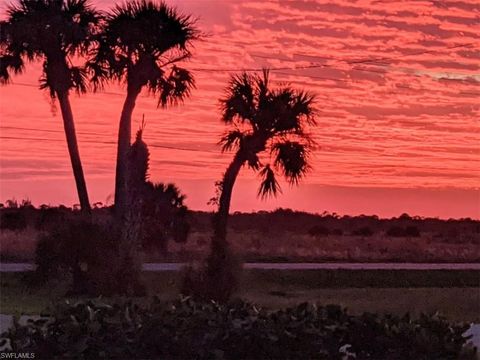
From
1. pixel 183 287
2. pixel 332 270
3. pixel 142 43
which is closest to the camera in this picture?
pixel 183 287

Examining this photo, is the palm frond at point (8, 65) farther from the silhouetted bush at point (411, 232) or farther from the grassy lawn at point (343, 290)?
the silhouetted bush at point (411, 232)

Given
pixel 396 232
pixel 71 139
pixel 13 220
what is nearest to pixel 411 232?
pixel 396 232

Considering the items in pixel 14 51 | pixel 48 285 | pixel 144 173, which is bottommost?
pixel 48 285

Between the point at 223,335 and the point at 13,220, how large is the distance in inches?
2467

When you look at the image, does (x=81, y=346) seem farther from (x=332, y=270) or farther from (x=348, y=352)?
(x=332, y=270)

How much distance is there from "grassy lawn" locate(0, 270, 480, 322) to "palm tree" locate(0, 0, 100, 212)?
534 centimetres

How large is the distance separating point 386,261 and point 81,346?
38.5m

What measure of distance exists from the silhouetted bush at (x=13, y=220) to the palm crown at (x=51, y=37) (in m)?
32.6

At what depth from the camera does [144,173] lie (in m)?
37.1

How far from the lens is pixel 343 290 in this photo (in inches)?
1337

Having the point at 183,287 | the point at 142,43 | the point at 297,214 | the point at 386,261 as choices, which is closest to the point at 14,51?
the point at 142,43

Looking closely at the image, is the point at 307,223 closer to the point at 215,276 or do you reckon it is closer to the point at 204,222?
the point at 204,222

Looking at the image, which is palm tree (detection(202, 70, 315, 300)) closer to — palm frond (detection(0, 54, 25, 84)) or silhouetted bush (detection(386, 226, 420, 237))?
palm frond (detection(0, 54, 25, 84))

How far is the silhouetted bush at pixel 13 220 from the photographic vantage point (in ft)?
230
